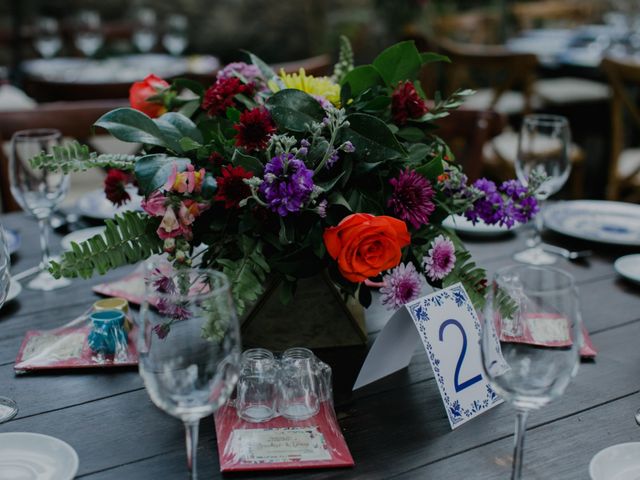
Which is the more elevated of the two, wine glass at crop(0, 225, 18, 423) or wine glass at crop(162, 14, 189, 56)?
wine glass at crop(0, 225, 18, 423)

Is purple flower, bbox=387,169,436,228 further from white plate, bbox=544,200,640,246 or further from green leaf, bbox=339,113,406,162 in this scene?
white plate, bbox=544,200,640,246

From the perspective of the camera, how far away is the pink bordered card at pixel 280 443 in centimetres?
75

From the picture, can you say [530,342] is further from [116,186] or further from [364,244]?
[116,186]

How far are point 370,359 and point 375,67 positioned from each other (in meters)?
0.37

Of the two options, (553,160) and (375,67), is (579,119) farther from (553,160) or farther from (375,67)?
(375,67)

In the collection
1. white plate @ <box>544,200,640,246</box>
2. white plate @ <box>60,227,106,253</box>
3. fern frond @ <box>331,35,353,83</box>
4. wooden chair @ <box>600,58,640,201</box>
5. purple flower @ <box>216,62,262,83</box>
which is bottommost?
wooden chair @ <box>600,58,640,201</box>

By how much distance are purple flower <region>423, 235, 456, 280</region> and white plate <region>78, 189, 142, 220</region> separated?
70 cm

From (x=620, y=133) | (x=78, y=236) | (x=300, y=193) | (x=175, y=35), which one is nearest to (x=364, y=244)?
(x=300, y=193)

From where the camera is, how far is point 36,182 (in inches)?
46.9

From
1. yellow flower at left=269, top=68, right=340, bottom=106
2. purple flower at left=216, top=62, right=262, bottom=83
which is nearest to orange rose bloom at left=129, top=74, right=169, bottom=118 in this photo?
purple flower at left=216, top=62, right=262, bottom=83

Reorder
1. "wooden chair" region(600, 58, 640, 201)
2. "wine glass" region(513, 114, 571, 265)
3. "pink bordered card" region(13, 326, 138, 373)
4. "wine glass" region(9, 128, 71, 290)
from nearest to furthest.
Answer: "pink bordered card" region(13, 326, 138, 373) < "wine glass" region(9, 128, 71, 290) < "wine glass" region(513, 114, 571, 265) < "wooden chair" region(600, 58, 640, 201)

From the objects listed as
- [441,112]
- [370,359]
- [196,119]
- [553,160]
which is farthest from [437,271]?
[553,160]

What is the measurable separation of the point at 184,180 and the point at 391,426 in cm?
34

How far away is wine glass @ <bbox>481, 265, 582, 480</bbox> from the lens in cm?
64
